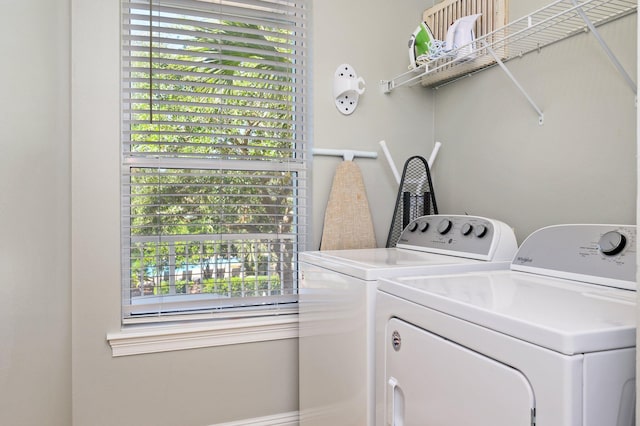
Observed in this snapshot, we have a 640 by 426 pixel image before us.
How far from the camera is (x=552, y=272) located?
125cm

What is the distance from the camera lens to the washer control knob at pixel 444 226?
1732 mm

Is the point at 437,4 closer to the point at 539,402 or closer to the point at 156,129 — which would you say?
the point at 156,129

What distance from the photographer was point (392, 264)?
1395 millimetres

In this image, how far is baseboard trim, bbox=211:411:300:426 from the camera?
1.91 metres

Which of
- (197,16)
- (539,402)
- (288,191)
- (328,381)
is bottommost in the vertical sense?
(328,381)

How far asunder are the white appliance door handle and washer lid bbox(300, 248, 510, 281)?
0.29 metres

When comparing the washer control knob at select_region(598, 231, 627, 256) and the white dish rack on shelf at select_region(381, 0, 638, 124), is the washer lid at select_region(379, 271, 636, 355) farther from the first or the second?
the white dish rack on shelf at select_region(381, 0, 638, 124)

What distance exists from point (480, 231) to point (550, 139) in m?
0.43

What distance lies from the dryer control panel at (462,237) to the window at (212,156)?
52 cm

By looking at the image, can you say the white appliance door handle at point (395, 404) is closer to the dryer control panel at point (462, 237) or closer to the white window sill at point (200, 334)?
the dryer control panel at point (462, 237)

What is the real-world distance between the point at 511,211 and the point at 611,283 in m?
0.72

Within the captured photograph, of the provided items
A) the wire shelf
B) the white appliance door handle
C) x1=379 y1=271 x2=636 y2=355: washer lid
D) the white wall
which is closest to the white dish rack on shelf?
the wire shelf

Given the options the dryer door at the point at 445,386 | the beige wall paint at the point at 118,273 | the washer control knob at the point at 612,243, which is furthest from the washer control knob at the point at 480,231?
the beige wall paint at the point at 118,273

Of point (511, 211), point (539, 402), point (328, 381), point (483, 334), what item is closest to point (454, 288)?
point (483, 334)
